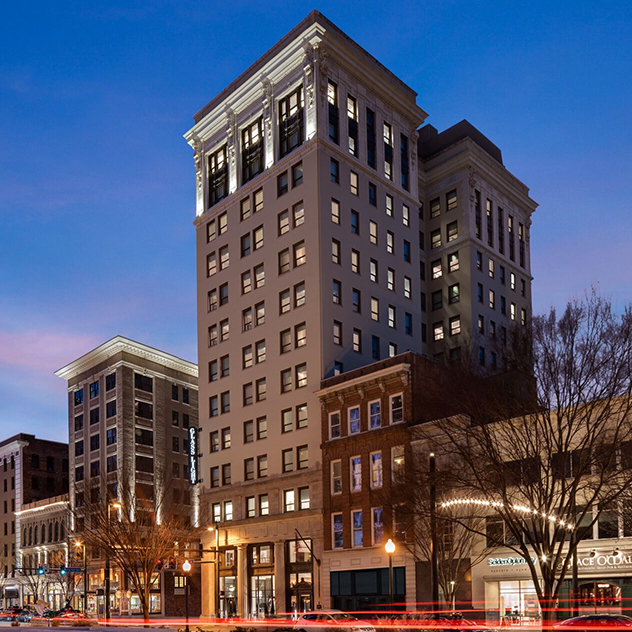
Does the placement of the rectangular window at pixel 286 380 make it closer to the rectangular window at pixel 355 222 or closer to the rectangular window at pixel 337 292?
the rectangular window at pixel 337 292

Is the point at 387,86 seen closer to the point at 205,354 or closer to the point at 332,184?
the point at 332,184

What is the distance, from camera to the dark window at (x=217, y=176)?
3519 inches

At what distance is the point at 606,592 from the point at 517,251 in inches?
2334

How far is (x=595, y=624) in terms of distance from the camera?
39.6 metres

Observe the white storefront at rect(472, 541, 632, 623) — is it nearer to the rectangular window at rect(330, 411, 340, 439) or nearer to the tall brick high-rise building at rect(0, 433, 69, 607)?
the rectangular window at rect(330, 411, 340, 439)

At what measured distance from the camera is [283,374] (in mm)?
75625

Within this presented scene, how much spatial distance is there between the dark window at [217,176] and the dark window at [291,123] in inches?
393

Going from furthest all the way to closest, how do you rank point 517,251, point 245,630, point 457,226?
point 517,251, point 457,226, point 245,630

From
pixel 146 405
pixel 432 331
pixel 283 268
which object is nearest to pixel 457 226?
pixel 432 331

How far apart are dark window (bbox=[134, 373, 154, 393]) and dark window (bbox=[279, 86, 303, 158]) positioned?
4241cm

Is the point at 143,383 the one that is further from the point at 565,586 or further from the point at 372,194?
the point at 565,586

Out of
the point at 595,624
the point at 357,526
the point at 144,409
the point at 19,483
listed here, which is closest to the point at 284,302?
the point at 357,526

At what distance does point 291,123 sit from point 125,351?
4276cm

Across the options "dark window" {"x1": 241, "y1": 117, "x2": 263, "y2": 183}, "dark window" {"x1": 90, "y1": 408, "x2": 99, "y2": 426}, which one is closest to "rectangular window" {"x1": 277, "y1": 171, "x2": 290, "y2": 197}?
"dark window" {"x1": 241, "y1": 117, "x2": 263, "y2": 183}
